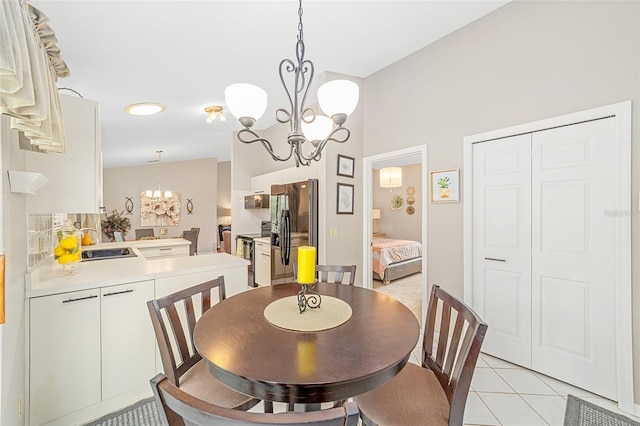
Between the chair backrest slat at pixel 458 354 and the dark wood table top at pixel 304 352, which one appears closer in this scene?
the dark wood table top at pixel 304 352

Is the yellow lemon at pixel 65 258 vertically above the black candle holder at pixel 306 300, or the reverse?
the yellow lemon at pixel 65 258

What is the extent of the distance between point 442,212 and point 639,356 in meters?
1.61

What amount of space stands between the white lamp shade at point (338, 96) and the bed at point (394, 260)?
12.5 ft

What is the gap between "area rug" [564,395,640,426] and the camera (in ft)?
5.84

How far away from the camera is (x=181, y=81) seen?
3.24 metres

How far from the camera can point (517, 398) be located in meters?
2.04

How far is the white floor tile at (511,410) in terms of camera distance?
5.97ft

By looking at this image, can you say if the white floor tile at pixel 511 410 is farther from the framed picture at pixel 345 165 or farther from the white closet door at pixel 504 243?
the framed picture at pixel 345 165

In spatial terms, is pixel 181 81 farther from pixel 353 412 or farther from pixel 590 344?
pixel 590 344

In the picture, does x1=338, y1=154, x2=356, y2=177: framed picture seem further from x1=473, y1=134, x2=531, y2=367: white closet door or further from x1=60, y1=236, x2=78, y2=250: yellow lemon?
x1=60, y1=236, x2=78, y2=250: yellow lemon

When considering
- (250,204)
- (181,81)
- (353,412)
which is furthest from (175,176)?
(353,412)

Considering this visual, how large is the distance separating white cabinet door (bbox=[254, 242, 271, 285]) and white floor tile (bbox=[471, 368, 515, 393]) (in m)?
2.90

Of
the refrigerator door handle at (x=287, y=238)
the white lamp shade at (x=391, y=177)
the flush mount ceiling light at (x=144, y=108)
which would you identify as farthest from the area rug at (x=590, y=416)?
the white lamp shade at (x=391, y=177)

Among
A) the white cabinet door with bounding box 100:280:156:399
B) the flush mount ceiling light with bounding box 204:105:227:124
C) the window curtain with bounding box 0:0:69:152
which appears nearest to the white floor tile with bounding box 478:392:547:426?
the white cabinet door with bounding box 100:280:156:399
